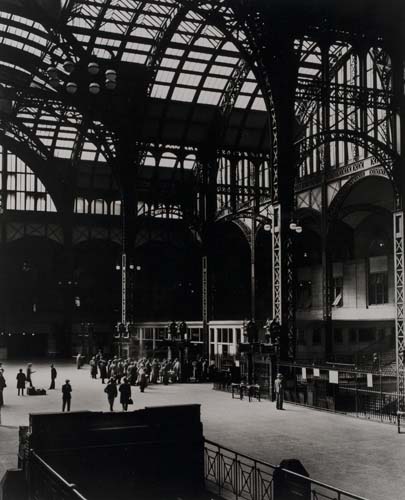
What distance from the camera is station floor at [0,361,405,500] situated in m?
14.2

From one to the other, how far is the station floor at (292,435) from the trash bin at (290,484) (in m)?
3.11

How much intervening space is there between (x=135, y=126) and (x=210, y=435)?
77.4 ft

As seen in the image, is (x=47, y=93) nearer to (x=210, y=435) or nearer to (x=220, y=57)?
(x=210, y=435)

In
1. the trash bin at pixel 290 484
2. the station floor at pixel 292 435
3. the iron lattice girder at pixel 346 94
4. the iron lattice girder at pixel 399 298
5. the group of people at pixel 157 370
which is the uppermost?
the iron lattice girder at pixel 346 94

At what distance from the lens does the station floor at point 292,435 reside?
14.2 meters

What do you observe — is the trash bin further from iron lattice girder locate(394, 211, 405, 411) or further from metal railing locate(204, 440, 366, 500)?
iron lattice girder locate(394, 211, 405, 411)

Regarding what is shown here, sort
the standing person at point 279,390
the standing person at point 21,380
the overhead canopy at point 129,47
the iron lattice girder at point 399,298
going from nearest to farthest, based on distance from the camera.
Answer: the standing person at point 279,390 < the iron lattice girder at point 399,298 < the overhead canopy at point 129,47 < the standing person at point 21,380

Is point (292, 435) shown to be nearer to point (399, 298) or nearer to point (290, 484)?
point (399, 298)

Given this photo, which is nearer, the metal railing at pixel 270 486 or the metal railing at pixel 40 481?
the metal railing at pixel 270 486

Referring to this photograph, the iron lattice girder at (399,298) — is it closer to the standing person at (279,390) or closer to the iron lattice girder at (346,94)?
the standing person at (279,390)

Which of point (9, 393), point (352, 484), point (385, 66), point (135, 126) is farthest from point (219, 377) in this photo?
point (352, 484)

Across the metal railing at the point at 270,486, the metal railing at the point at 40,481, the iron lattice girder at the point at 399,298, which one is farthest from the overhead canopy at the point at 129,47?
the metal railing at the point at 40,481

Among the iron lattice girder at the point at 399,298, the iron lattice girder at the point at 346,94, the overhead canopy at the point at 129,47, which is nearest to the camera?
the iron lattice girder at the point at 399,298

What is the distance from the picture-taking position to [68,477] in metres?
13.5
